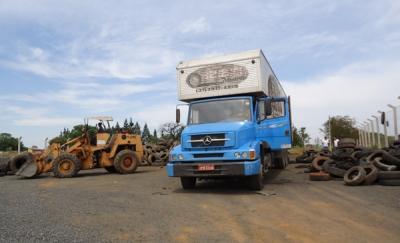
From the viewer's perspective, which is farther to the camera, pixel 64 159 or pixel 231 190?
pixel 64 159

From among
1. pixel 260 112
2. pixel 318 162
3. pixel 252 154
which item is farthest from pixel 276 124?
pixel 252 154

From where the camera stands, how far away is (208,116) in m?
10.7

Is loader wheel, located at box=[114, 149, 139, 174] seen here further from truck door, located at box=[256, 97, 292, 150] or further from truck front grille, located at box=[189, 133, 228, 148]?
truck front grille, located at box=[189, 133, 228, 148]

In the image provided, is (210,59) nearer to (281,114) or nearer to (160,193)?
(281,114)

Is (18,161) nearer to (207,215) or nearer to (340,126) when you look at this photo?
(207,215)

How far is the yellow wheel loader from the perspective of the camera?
15.1 metres

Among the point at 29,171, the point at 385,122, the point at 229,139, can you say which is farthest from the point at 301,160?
the point at 29,171

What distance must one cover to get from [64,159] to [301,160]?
10.8 metres

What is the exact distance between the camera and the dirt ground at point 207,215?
5.41 m

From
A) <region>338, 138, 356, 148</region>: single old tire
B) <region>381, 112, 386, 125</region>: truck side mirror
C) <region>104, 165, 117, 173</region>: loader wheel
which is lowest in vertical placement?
<region>104, 165, 117, 173</region>: loader wheel

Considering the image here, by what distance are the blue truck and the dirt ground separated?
0.65 meters

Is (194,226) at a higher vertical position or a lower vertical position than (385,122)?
lower

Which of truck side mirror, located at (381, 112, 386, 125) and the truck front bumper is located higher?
truck side mirror, located at (381, 112, 386, 125)

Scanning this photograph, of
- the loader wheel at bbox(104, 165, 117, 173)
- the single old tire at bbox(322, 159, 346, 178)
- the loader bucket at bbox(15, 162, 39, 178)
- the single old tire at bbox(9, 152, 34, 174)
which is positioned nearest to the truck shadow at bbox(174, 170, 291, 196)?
the single old tire at bbox(322, 159, 346, 178)
